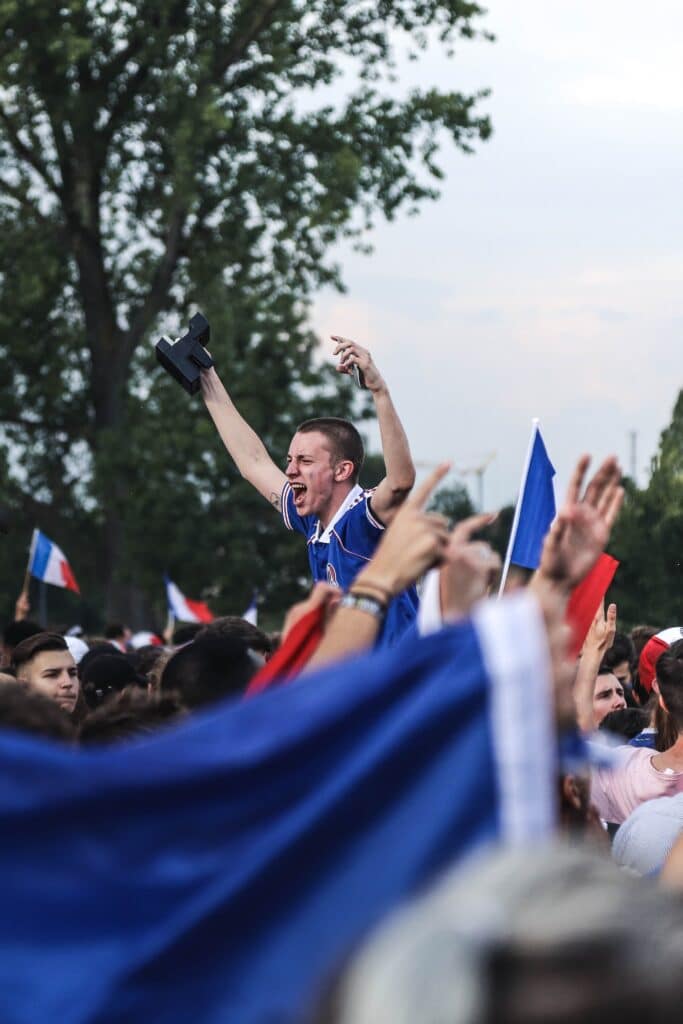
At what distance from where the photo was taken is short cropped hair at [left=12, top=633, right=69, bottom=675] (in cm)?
696

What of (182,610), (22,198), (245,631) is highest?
(22,198)

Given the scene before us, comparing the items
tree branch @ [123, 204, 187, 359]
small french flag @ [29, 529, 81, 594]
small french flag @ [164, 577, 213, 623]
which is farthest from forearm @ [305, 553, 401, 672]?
tree branch @ [123, 204, 187, 359]

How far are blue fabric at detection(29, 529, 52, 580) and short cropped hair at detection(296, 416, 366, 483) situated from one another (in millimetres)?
11335

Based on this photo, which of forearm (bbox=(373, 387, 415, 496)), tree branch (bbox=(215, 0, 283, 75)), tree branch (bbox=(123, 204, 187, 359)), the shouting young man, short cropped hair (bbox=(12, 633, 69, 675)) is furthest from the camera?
tree branch (bbox=(123, 204, 187, 359))

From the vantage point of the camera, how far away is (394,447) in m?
5.36

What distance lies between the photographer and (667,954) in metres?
1.31

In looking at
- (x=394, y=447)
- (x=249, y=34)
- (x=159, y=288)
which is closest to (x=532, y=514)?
(x=394, y=447)

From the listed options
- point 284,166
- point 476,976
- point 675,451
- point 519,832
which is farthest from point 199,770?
point 284,166

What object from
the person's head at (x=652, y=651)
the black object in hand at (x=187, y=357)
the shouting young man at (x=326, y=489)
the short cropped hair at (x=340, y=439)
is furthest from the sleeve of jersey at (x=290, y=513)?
the person's head at (x=652, y=651)

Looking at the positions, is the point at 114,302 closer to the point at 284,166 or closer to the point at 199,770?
the point at 284,166

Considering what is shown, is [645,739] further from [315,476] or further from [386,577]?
[386,577]

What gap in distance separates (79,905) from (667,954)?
3.18ft

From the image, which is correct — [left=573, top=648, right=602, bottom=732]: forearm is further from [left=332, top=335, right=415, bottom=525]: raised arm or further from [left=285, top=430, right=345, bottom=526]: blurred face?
[left=285, top=430, right=345, bottom=526]: blurred face

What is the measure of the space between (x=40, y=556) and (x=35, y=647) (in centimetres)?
1066
